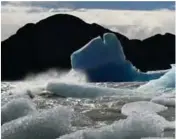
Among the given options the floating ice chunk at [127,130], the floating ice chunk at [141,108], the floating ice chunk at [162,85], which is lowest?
the floating ice chunk at [162,85]

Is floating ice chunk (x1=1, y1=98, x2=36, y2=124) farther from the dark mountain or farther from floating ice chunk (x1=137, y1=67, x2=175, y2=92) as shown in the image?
the dark mountain

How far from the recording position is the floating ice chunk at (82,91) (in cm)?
888

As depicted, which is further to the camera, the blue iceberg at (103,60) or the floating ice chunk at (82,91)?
the blue iceberg at (103,60)

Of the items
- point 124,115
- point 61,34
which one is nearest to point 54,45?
point 61,34

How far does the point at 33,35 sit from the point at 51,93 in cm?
2305

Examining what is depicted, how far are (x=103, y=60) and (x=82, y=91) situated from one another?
5.31m

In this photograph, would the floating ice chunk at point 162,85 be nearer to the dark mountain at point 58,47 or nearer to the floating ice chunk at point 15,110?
the floating ice chunk at point 15,110

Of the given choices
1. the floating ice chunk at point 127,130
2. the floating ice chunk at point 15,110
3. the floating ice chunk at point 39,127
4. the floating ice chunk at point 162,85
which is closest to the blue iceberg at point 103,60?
the floating ice chunk at point 162,85

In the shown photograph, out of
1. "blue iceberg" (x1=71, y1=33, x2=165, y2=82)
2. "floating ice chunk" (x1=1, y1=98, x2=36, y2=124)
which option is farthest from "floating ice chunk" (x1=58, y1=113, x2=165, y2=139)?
"blue iceberg" (x1=71, y1=33, x2=165, y2=82)

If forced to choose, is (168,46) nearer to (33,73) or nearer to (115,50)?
(33,73)

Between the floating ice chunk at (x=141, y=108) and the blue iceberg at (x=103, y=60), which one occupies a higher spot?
the blue iceberg at (x=103, y=60)

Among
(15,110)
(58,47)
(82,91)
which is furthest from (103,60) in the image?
(58,47)

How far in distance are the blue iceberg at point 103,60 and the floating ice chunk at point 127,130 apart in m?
9.94

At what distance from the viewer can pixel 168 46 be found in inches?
1318
